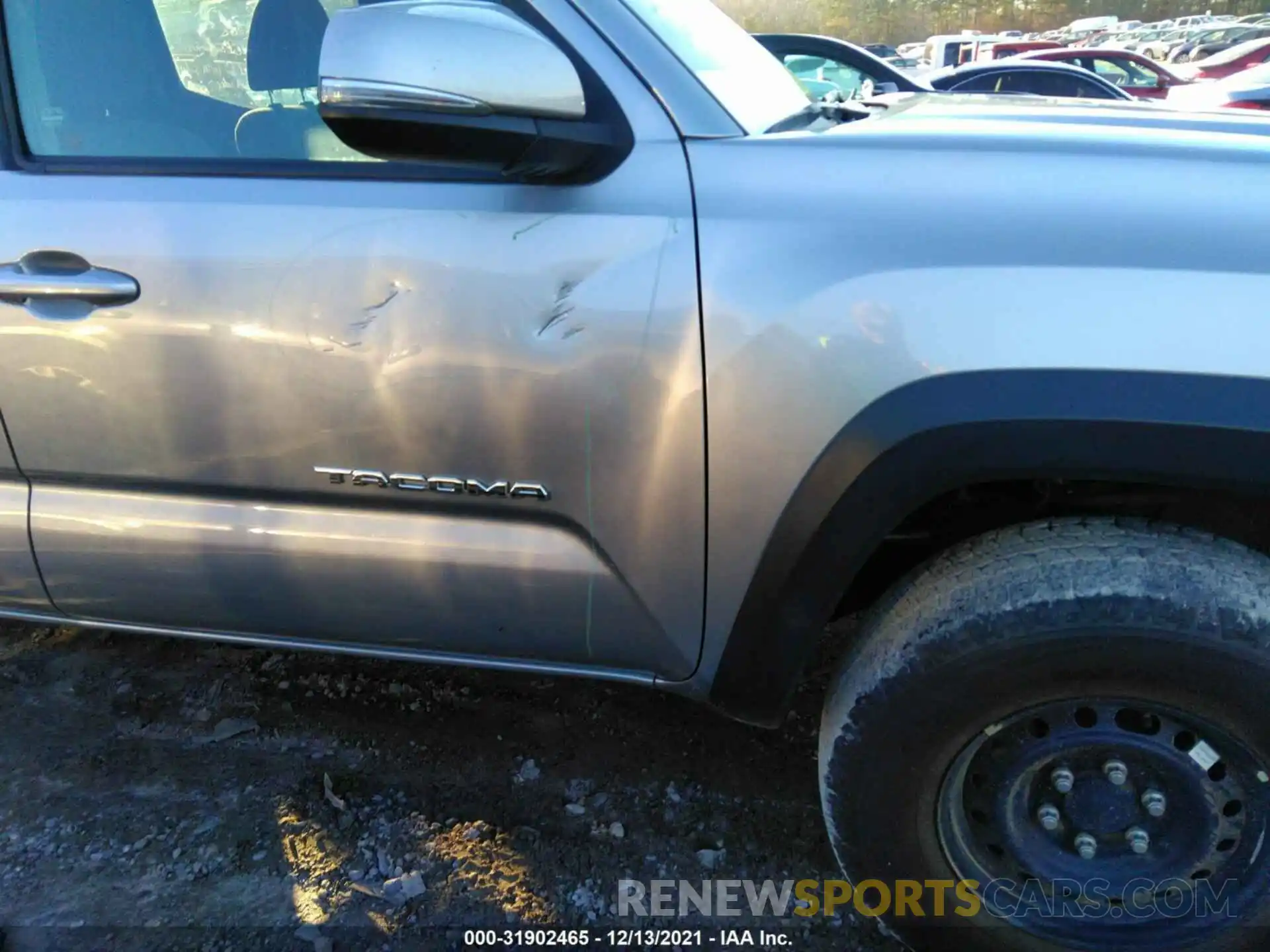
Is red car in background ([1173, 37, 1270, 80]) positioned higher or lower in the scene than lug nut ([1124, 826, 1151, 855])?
higher

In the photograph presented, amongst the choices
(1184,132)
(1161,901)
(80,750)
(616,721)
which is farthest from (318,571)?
(1184,132)

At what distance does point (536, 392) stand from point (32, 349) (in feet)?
3.13

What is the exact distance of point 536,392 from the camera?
1523 mm

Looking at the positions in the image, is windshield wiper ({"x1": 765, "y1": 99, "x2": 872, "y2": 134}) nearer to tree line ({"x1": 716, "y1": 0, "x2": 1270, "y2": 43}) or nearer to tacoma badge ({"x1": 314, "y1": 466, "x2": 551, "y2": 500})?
tacoma badge ({"x1": 314, "y1": 466, "x2": 551, "y2": 500})

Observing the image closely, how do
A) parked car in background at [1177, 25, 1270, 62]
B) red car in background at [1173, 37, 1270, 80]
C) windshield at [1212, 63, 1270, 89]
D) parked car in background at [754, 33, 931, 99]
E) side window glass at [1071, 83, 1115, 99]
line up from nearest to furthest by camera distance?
parked car in background at [754, 33, 931, 99] → side window glass at [1071, 83, 1115, 99] → windshield at [1212, 63, 1270, 89] → red car in background at [1173, 37, 1270, 80] → parked car in background at [1177, 25, 1270, 62]

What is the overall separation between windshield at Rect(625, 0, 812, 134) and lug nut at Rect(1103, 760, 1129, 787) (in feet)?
4.02

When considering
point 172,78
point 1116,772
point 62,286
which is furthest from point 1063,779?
point 172,78

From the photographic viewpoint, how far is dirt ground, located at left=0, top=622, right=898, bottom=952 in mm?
1944

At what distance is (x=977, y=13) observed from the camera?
45.5m

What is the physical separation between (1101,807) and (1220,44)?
28.3m

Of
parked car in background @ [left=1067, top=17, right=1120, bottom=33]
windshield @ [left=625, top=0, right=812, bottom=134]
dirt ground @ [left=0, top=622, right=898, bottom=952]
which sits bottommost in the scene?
dirt ground @ [left=0, top=622, right=898, bottom=952]

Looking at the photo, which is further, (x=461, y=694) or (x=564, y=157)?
(x=461, y=694)

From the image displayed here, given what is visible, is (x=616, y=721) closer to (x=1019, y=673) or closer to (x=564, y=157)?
(x=1019, y=673)

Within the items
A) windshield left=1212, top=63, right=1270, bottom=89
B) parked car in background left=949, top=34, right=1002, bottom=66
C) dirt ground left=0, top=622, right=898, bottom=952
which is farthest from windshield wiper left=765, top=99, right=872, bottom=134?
parked car in background left=949, top=34, right=1002, bottom=66
